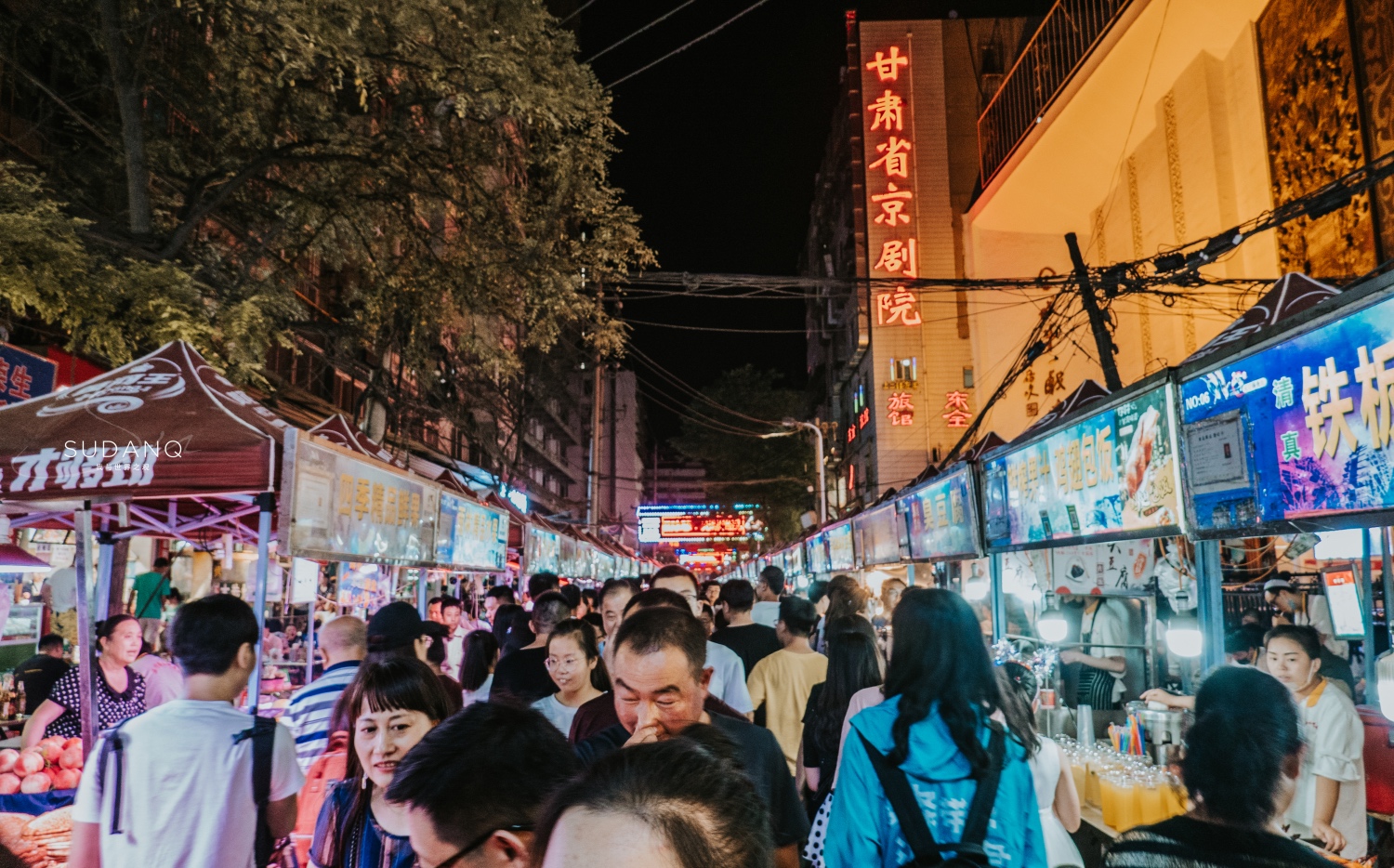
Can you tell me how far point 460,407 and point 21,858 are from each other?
2039 centimetres

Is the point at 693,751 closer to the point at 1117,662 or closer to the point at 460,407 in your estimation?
the point at 1117,662

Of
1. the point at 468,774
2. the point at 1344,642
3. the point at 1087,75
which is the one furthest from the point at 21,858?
the point at 1087,75

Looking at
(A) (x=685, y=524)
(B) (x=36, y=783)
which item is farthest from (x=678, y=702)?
(A) (x=685, y=524)

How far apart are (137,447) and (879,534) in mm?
10285

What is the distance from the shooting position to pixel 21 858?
17.4 feet

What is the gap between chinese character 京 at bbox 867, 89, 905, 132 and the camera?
90.4 feet

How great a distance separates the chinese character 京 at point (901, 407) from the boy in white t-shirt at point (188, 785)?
2651 centimetres

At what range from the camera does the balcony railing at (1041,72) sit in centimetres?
1395

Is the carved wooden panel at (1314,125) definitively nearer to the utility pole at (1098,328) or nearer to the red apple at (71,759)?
the utility pole at (1098,328)

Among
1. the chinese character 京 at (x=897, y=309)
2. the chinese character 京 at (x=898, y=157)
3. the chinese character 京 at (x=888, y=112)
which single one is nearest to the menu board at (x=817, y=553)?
the chinese character 京 at (x=897, y=309)

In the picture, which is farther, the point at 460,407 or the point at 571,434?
the point at 571,434

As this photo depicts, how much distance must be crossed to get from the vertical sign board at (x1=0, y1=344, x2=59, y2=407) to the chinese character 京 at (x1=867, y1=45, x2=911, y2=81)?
944 inches

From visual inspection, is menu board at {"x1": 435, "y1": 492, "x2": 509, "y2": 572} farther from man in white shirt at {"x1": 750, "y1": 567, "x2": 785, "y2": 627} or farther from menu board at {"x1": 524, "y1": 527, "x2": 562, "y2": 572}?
man in white shirt at {"x1": 750, "y1": 567, "x2": 785, "y2": 627}

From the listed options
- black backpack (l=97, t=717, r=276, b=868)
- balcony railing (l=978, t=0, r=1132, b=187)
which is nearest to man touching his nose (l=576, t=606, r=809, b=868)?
black backpack (l=97, t=717, r=276, b=868)
